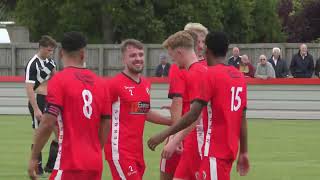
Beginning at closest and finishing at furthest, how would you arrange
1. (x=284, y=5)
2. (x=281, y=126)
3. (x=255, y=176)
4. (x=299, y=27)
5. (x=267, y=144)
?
1. (x=255, y=176)
2. (x=267, y=144)
3. (x=281, y=126)
4. (x=299, y=27)
5. (x=284, y=5)

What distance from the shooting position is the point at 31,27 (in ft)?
177

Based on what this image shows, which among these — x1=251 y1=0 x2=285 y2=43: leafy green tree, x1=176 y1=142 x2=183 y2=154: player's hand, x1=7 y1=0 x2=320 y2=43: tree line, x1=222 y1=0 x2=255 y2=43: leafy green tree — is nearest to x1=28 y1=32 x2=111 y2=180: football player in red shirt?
x1=176 y1=142 x2=183 y2=154: player's hand

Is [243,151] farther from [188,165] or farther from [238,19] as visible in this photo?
[238,19]

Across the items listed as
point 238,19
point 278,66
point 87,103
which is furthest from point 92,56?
point 87,103

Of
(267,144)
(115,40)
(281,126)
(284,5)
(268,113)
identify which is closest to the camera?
(267,144)

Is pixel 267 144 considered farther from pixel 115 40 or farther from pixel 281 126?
pixel 115 40

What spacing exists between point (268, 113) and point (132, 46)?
1805cm

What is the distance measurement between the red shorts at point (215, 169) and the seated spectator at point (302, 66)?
21.5 meters

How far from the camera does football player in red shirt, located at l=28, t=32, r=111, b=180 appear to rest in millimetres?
8984

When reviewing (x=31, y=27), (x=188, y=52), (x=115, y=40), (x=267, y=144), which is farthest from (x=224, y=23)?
(x=188, y=52)

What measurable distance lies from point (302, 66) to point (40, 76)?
1594 cm

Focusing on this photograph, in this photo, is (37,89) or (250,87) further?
(250,87)

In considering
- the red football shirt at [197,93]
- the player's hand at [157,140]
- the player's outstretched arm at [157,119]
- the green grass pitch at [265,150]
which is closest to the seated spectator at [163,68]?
the green grass pitch at [265,150]

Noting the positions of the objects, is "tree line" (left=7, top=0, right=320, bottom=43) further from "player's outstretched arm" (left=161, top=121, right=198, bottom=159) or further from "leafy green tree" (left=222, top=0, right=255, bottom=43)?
"player's outstretched arm" (left=161, top=121, right=198, bottom=159)
